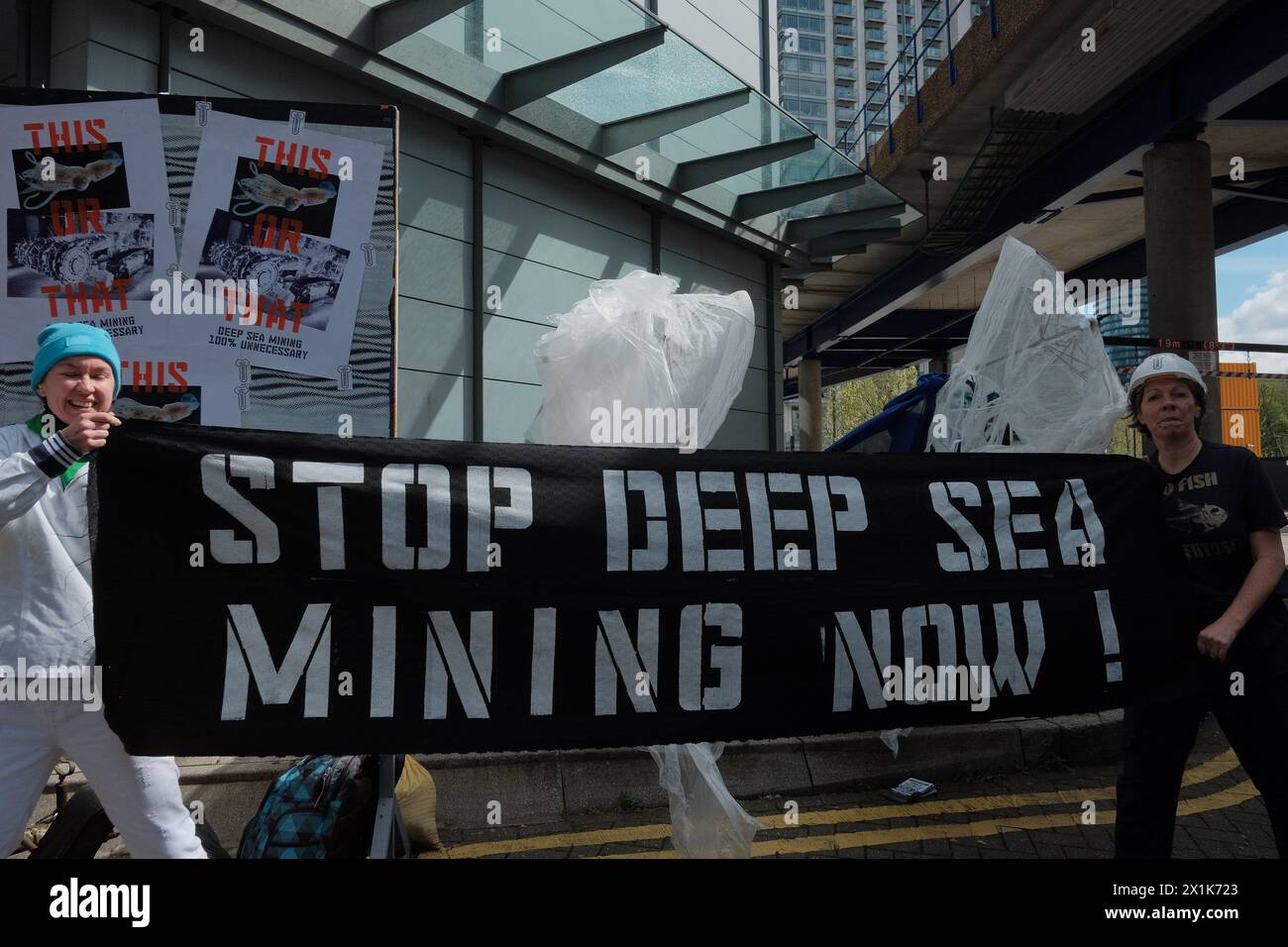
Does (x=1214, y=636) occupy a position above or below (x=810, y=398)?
below

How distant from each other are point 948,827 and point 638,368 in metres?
2.60

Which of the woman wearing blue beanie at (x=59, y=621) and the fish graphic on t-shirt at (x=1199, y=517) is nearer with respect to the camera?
the woman wearing blue beanie at (x=59, y=621)

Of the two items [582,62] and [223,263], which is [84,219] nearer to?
[223,263]

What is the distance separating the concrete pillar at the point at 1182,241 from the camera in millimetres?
9219

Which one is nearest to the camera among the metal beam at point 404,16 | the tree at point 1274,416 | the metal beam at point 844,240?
the metal beam at point 404,16

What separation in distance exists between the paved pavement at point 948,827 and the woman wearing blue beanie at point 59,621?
1.60 metres

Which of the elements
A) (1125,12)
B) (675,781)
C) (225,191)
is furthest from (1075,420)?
(1125,12)

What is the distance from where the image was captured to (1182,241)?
373 inches

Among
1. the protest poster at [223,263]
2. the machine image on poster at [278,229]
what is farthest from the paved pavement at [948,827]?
the machine image on poster at [278,229]

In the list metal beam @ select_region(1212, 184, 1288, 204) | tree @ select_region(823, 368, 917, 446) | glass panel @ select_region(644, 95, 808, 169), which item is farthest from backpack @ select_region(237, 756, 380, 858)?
tree @ select_region(823, 368, 917, 446)

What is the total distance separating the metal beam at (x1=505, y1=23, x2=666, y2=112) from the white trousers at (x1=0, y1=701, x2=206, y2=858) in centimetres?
540

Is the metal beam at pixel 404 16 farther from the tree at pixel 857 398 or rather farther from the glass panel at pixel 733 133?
the tree at pixel 857 398

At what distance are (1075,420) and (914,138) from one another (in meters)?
9.59

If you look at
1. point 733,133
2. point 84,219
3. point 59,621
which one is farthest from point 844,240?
point 59,621
